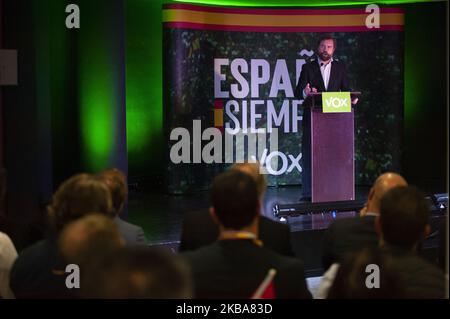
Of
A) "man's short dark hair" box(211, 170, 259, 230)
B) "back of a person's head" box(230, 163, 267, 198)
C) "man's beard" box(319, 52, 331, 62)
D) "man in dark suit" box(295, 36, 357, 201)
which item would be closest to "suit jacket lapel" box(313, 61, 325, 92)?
"man in dark suit" box(295, 36, 357, 201)

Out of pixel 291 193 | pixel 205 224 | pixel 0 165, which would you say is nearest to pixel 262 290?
pixel 205 224

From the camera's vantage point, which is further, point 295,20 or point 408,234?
point 295,20

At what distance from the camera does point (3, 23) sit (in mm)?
5367

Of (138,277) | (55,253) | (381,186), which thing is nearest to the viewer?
(138,277)

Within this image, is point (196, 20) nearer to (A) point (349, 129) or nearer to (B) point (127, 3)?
(B) point (127, 3)

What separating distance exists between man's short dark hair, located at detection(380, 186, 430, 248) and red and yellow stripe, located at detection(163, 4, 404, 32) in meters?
6.28

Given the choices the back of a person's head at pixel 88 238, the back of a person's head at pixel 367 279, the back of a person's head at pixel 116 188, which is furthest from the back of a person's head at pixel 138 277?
the back of a person's head at pixel 116 188

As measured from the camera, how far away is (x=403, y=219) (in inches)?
92.7

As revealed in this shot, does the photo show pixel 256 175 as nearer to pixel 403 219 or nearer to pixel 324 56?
pixel 403 219

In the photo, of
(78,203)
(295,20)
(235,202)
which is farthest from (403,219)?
(295,20)

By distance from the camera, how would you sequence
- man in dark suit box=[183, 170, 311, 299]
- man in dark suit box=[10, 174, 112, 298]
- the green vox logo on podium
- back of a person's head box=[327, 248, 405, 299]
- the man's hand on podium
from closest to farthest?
back of a person's head box=[327, 248, 405, 299] < man in dark suit box=[183, 170, 311, 299] < man in dark suit box=[10, 174, 112, 298] < the green vox logo on podium < the man's hand on podium

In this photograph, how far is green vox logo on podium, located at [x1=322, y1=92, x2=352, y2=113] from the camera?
625cm

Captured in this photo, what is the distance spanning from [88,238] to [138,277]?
731 mm

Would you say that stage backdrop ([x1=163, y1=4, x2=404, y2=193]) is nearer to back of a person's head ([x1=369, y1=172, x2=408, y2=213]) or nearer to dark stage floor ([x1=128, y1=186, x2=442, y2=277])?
dark stage floor ([x1=128, y1=186, x2=442, y2=277])
